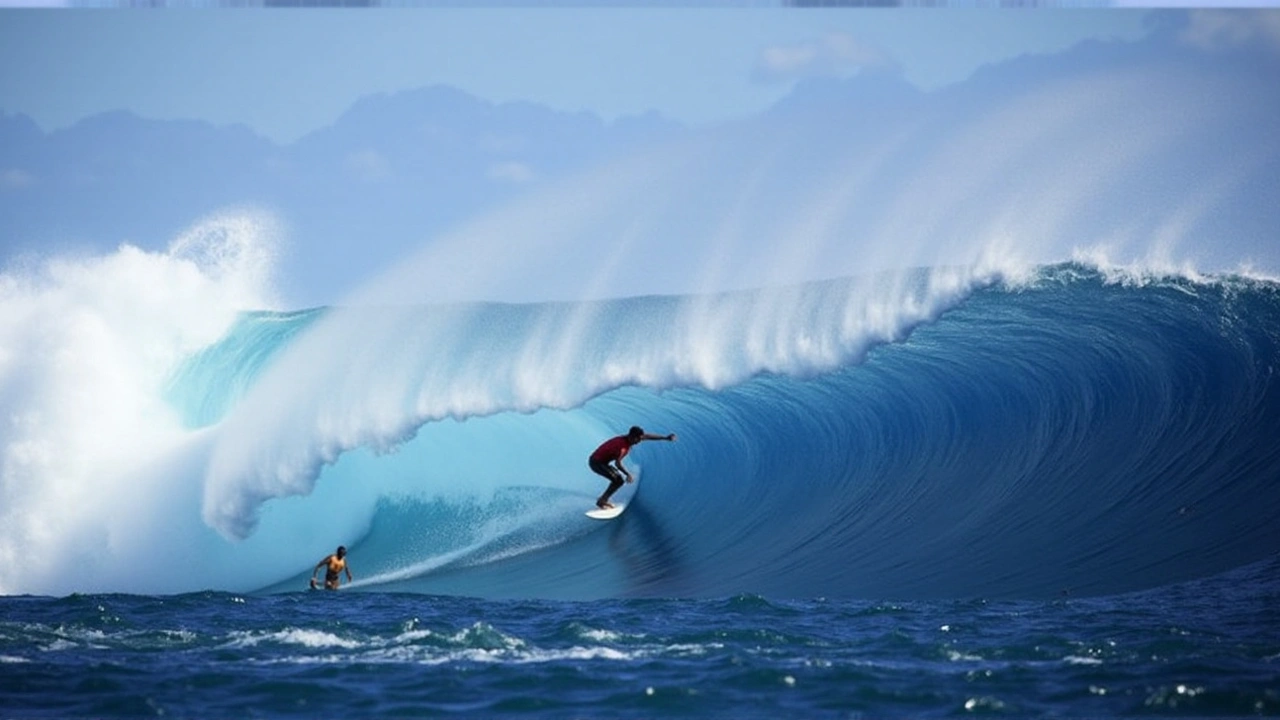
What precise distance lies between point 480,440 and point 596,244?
1374 millimetres

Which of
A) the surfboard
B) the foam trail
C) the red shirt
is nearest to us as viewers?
the red shirt

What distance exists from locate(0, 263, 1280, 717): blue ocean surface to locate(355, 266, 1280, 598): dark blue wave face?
0.06 feet

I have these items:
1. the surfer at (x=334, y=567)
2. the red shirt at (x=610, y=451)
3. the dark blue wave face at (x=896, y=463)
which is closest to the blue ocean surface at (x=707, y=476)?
the dark blue wave face at (x=896, y=463)

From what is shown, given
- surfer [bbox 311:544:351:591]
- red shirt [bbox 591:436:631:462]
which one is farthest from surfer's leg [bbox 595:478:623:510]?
surfer [bbox 311:544:351:591]

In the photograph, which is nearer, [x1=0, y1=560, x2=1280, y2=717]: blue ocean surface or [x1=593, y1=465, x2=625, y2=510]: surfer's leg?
[x1=0, y1=560, x2=1280, y2=717]: blue ocean surface

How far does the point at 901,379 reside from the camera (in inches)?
353

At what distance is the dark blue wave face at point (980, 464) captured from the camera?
752 centimetres

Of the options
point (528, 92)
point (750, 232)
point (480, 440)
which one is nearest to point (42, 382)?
point (480, 440)

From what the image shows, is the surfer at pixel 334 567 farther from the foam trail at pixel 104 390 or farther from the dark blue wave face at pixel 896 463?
the foam trail at pixel 104 390

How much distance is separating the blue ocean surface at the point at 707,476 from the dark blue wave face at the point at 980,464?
0.06 ft

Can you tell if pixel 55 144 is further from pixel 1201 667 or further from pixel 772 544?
pixel 1201 667

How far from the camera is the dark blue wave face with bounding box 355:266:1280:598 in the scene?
24.7 ft

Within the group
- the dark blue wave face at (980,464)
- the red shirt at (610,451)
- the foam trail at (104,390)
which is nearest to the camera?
the dark blue wave face at (980,464)

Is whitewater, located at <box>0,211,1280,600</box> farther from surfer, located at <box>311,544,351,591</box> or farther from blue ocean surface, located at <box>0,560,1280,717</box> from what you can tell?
blue ocean surface, located at <box>0,560,1280,717</box>
